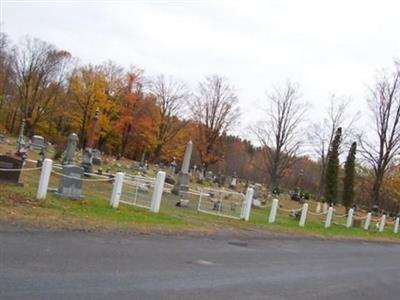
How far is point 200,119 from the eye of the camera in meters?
71.1

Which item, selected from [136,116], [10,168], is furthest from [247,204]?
[136,116]

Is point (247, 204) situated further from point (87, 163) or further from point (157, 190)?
point (87, 163)

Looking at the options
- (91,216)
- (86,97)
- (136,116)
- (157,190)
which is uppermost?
(86,97)

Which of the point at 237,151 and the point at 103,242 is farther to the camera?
the point at 237,151

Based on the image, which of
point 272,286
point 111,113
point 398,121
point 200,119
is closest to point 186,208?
point 272,286

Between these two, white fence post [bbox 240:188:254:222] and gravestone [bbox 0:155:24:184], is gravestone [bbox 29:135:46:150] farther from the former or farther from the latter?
gravestone [bbox 0:155:24:184]

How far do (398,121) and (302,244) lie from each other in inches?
976

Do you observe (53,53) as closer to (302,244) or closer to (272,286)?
(302,244)

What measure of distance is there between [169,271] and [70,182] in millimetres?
8148

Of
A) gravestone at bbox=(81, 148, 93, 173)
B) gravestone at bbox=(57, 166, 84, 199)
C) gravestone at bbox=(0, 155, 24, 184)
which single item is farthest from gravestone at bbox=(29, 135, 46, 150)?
gravestone at bbox=(57, 166, 84, 199)

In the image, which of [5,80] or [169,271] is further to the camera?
[5,80]

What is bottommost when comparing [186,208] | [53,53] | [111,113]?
[186,208]

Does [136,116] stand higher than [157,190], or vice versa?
[136,116]

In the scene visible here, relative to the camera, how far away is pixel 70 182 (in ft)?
53.2
